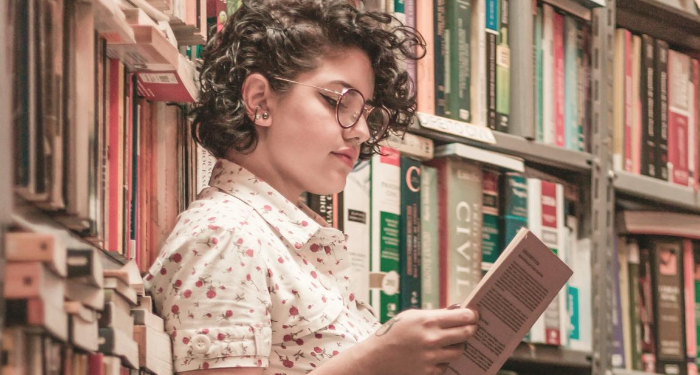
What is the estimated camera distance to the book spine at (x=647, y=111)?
6.90 ft

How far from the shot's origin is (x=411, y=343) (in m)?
1.01

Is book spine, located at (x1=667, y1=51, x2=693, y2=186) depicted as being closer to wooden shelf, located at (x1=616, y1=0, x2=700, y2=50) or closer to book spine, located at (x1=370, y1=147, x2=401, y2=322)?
wooden shelf, located at (x1=616, y1=0, x2=700, y2=50)

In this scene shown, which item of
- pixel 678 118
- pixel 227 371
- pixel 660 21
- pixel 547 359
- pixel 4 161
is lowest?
pixel 547 359

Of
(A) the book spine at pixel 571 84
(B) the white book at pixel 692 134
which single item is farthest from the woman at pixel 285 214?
(B) the white book at pixel 692 134

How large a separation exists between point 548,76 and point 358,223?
0.63 metres

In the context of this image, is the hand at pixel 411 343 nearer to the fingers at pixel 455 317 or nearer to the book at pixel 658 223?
the fingers at pixel 455 317

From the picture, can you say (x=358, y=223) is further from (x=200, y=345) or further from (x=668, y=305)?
(x=668, y=305)

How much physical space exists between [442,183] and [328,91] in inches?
22.0

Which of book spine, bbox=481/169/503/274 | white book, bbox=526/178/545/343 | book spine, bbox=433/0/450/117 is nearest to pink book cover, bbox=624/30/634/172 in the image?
white book, bbox=526/178/545/343

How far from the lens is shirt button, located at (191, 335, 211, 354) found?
99 centimetres

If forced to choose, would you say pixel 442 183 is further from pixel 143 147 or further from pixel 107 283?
pixel 107 283

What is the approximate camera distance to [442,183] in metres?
1.73

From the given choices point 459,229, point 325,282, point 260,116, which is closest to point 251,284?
point 325,282

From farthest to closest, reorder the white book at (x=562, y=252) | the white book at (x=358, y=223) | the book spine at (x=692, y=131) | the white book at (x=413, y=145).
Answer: the book spine at (x=692, y=131)
the white book at (x=562, y=252)
the white book at (x=413, y=145)
the white book at (x=358, y=223)
